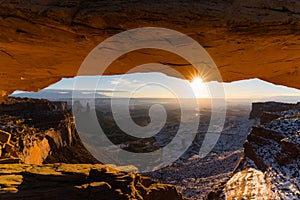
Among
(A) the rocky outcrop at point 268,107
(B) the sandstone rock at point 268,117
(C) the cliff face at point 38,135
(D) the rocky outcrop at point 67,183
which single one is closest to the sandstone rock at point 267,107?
(A) the rocky outcrop at point 268,107

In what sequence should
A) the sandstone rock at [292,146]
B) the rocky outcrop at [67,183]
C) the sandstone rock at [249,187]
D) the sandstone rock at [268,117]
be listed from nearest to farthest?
the rocky outcrop at [67,183] < the sandstone rock at [249,187] < the sandstone rock at [292,146] < the sandstone rock at [268,117]

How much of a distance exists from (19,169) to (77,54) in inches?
301

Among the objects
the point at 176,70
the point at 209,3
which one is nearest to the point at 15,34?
the point at 209,3

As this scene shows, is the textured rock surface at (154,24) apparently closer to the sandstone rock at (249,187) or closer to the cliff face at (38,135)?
the sandstone rock at (249,187)

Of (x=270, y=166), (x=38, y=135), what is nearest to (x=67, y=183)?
(x=270, y=166)

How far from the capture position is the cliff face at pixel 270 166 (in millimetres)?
11620

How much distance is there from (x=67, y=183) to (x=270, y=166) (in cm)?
1303

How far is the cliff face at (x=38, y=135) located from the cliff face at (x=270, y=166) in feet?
50.1

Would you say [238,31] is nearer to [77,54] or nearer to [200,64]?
[200,64]

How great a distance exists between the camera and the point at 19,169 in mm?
10383

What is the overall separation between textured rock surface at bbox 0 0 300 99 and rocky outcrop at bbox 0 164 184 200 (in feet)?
19.2

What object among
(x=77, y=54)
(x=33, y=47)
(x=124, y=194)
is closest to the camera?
(x=33, y=47)

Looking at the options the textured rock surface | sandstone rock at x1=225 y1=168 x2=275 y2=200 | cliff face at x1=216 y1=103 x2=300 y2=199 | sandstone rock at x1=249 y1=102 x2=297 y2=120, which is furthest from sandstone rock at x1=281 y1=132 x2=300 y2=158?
sandstone rock at x1=249 y1=102 x2=297 y2=120

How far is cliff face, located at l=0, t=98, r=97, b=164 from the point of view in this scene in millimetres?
19684
